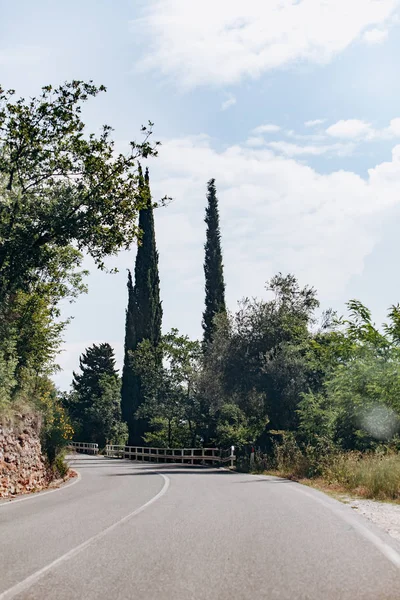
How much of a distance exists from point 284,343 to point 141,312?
74.2 ft

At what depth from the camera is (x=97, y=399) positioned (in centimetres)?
8075

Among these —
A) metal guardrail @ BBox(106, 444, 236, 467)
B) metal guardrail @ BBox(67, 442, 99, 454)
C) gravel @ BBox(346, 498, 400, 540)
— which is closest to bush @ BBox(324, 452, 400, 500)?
gravel @ BBox(346, 498, 400, 540)

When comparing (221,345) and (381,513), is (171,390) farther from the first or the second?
(381,513)

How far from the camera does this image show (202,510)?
41.2 ft

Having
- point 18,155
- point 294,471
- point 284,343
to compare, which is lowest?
point 294,471

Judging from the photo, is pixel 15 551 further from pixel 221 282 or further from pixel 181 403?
pixel 221 282

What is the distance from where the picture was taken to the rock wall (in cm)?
1858

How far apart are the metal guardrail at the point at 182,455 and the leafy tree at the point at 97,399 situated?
56.6 ft

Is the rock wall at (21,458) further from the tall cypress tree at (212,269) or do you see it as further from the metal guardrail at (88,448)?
the metal guardrail at (88,448)

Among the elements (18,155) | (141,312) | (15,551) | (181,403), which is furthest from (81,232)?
(141,312)

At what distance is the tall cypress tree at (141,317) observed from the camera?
58.6 meters

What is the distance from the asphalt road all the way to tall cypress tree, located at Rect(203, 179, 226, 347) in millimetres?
44582

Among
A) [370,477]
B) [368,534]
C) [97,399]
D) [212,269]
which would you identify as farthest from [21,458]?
[97,399]

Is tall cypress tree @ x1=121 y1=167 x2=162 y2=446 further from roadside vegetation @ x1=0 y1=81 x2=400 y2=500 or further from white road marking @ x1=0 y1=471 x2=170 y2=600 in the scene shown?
white road marking @ x1=0 y1=471 x2=170 y2=600
